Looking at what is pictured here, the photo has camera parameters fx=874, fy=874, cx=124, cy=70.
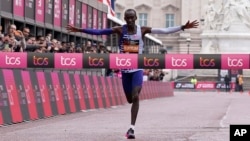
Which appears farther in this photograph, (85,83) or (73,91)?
(85,83)

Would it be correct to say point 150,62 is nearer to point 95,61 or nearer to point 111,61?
point 111,61

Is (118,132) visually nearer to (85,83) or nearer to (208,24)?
(85,83)

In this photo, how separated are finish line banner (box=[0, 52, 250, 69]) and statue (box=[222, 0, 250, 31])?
5741 centimetres

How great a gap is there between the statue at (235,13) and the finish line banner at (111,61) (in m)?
57.4

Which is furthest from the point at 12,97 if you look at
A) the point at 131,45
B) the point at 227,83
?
the point at 227,83

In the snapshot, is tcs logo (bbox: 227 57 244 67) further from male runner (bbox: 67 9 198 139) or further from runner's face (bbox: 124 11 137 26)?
runner's face (bbox: 124 11 137 26)

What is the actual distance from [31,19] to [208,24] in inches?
2132

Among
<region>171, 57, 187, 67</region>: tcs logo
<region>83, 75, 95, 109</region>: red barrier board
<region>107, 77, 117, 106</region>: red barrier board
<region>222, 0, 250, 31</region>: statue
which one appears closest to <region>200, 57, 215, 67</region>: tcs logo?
<region>171, 57, 187, 67</region>: tcs logo

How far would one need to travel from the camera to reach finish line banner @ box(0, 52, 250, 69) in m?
21.0

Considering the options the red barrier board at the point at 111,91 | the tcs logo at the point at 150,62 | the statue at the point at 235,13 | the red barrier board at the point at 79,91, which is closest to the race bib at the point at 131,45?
the tcs logo at the point at 150,62

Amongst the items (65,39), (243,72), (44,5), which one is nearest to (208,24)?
(243,72)

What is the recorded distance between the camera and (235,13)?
78.9m

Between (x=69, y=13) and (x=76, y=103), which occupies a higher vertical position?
(x=69, y=13)

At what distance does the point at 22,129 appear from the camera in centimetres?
1673
